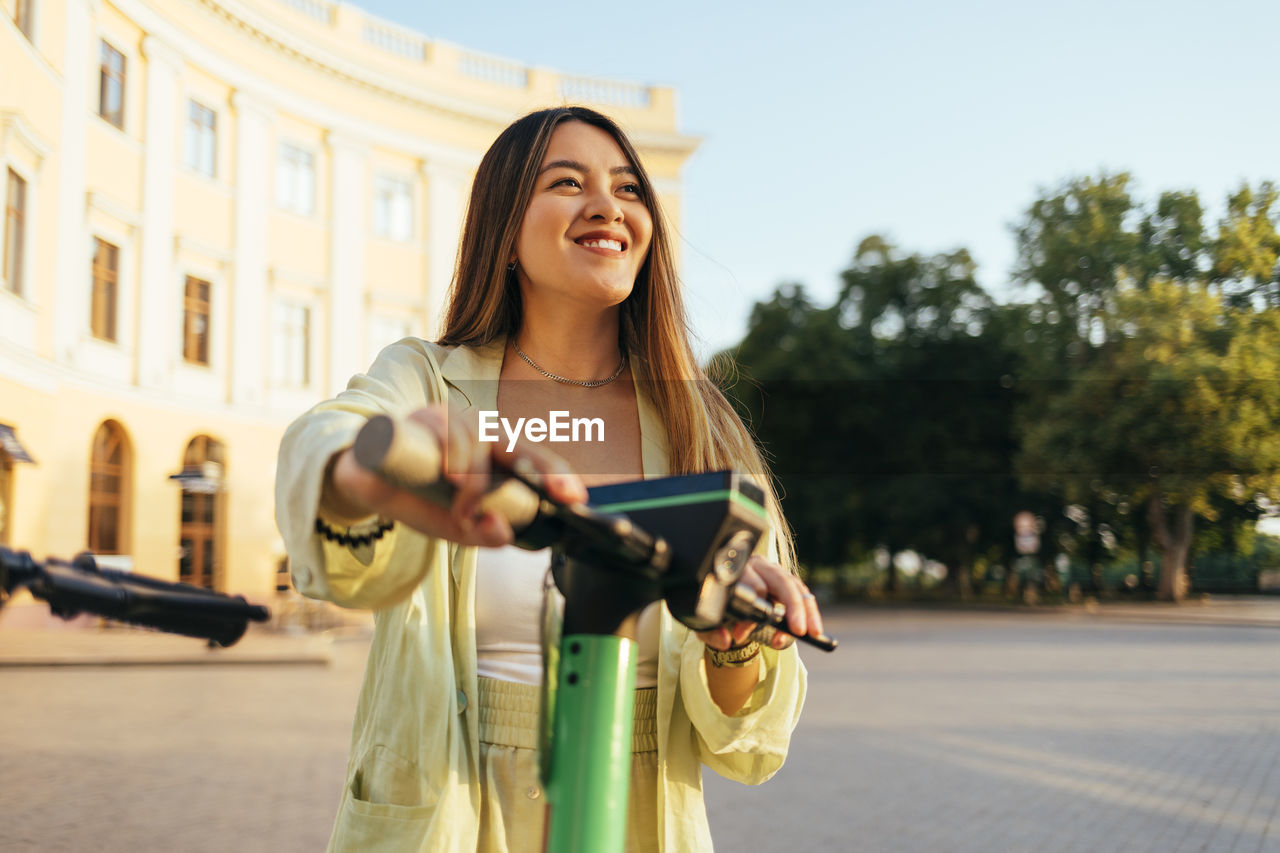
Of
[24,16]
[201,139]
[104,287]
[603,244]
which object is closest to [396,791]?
[603,244]

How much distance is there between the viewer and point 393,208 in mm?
28969

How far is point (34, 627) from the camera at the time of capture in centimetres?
1750

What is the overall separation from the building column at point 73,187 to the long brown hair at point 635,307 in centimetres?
1865

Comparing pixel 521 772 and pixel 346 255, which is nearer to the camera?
pixel 521 772

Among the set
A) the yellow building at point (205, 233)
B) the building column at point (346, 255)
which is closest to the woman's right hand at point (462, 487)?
the yellow building at point (205, 233)

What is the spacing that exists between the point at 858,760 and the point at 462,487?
28.4 feet

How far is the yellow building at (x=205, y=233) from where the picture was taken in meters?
17.0

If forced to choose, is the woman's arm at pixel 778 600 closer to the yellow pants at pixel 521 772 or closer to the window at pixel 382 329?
the yellow pants at pixel 521 772

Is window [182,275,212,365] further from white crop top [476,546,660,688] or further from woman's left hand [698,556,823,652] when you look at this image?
woman's left hand [698,556,823,652]

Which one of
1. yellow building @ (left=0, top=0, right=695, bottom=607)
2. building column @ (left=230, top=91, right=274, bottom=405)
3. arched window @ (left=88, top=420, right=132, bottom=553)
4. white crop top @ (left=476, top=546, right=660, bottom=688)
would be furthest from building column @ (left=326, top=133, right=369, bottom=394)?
white crop top @ (left=476, top=546, right=660, bottom=688)

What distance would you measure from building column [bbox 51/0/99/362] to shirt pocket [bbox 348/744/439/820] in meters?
19.0

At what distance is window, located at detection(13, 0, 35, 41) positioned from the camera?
46.0 ft

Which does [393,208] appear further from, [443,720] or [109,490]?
Result: [443,720]

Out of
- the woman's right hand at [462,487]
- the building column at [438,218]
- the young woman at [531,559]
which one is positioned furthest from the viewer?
the building column at [438,218]
